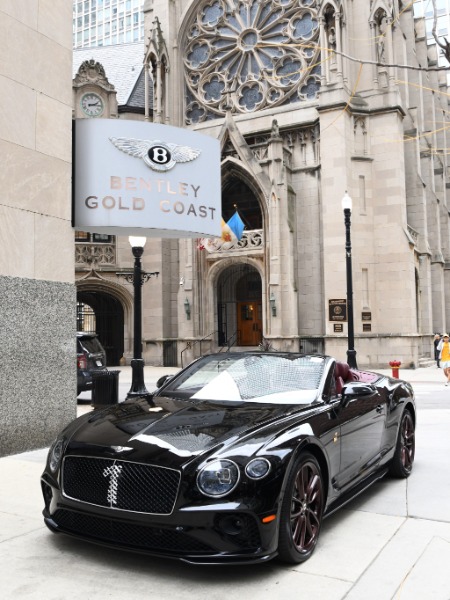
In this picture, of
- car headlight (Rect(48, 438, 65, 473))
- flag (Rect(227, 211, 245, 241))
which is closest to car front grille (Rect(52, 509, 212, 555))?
car headlight (Rect(48, 438, 65, 473))

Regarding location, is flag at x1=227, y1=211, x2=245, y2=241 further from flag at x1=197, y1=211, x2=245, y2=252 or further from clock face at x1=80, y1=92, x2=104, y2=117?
clock face at x1=80, y1=92, x2=104, y2=117

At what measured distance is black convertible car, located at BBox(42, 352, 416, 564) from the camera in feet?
11.7

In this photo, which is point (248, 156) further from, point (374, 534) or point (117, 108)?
point (374, 534)

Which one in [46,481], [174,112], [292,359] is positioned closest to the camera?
[46,481]

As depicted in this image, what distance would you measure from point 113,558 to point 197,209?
6.93m

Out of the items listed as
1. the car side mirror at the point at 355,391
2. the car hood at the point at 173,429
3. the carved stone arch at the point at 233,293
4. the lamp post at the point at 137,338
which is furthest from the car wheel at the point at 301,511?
the carved stone arch at the point at 233,293

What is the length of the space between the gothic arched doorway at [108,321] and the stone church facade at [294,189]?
129mm

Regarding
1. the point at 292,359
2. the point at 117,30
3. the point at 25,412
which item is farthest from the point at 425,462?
the point at 117,30

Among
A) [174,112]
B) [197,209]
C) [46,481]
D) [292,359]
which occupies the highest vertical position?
A: [174,112]

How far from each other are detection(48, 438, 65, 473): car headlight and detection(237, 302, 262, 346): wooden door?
27662mm

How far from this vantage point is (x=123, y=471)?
3766 mm

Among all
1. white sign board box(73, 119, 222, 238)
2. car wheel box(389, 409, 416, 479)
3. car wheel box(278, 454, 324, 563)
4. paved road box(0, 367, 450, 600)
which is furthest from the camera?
white sign board box(73, 119, 222, 238)

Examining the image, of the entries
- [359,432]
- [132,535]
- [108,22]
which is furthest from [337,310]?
[108,22]

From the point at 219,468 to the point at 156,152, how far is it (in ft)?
22.6
